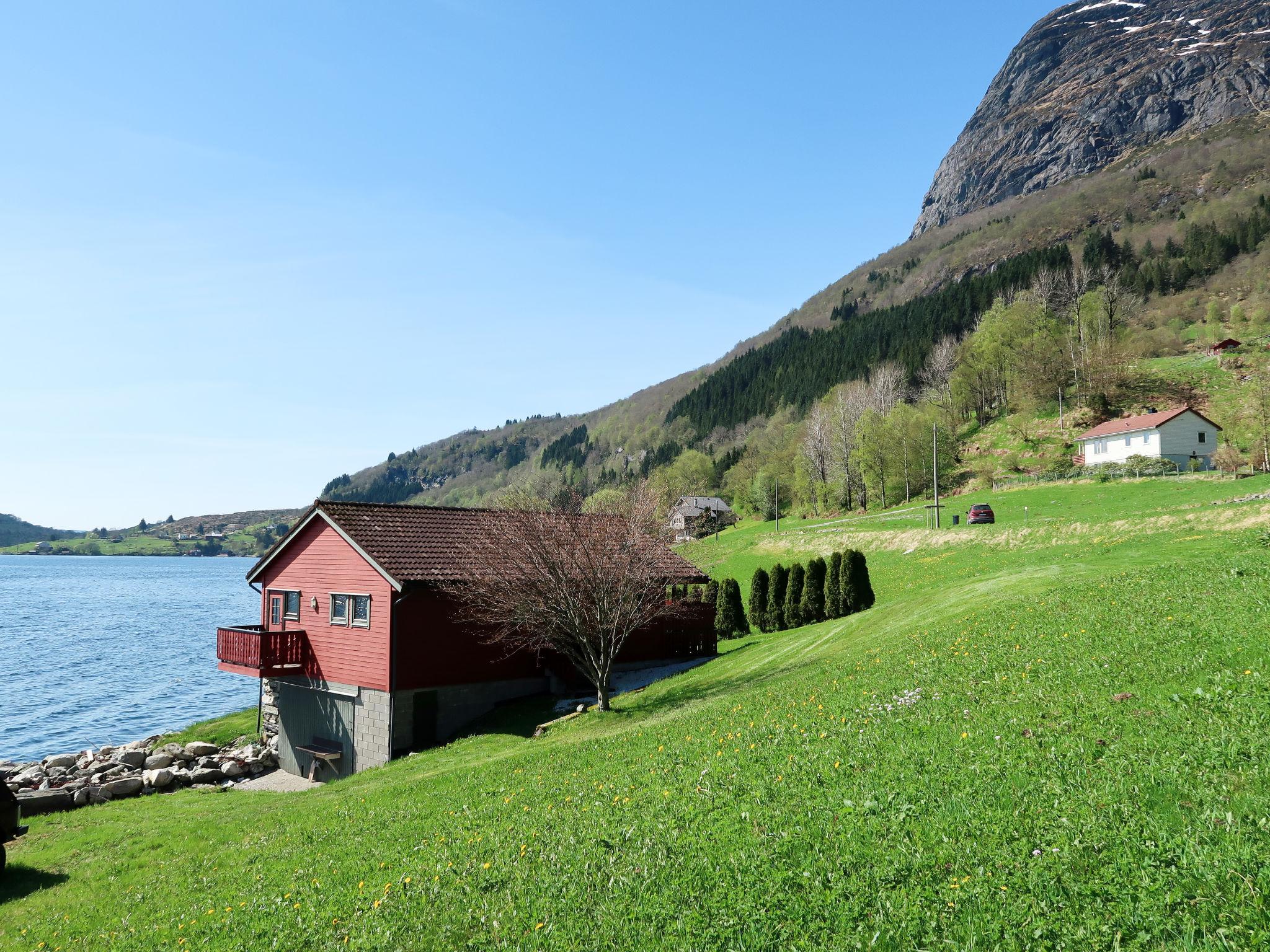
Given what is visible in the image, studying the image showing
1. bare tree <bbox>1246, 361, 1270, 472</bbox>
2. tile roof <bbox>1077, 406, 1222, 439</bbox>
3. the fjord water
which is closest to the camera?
the fjord water

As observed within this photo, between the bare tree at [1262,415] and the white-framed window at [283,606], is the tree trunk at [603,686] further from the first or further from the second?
the bare tree at [1262,415]

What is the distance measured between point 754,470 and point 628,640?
88.1 m

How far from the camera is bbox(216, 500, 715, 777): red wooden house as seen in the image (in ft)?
79.4

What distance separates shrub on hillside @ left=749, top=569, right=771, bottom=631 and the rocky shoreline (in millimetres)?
19730

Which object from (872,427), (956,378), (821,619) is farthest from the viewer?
(956,378)

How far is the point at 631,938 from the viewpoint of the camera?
21.6ft

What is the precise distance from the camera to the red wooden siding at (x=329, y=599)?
2444cm

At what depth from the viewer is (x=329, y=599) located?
2678 cm

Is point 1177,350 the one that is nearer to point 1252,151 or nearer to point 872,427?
point 872,427

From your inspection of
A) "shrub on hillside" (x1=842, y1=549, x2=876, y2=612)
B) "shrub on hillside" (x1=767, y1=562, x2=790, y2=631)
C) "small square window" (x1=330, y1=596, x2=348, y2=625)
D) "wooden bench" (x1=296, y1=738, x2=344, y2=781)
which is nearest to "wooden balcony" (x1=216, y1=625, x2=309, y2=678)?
"small square window" (x1=330, y1=596, x2=348, y2=625)

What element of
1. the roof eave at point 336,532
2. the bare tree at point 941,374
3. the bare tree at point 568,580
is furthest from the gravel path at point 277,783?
the bare tree at point 941,374

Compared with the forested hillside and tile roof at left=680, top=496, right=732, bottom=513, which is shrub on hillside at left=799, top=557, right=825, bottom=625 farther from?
tile roof at left=680, top=496, right=732, bottom=513

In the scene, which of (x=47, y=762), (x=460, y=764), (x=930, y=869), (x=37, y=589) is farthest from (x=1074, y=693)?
(x=37, y=589)

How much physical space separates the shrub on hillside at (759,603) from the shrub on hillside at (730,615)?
1.55ft
